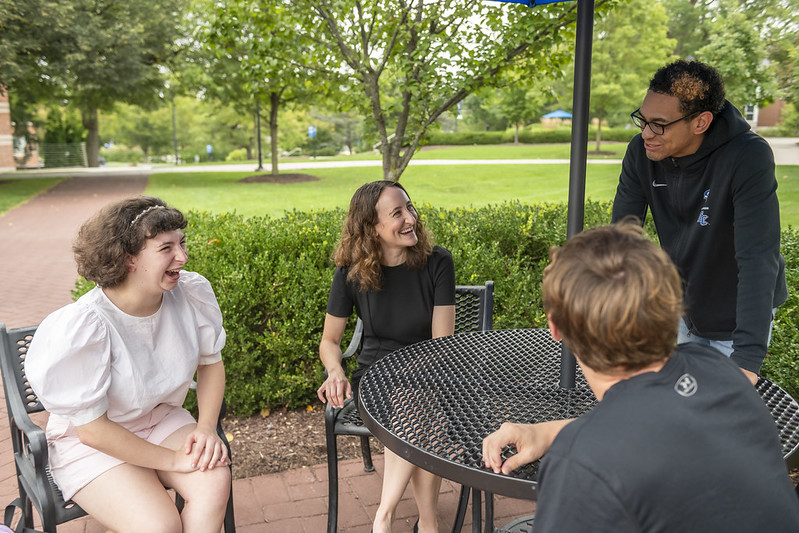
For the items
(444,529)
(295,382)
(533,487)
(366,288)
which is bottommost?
(444,529)

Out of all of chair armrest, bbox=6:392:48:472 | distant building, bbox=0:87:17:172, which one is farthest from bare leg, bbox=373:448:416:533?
distant building, bbox=0:87:17:172

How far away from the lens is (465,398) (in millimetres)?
1900

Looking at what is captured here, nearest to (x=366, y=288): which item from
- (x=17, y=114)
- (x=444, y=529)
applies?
(x=444, y=529)

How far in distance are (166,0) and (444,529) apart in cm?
2403

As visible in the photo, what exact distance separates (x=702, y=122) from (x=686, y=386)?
53.0 inches

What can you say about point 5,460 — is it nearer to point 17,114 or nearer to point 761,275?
point 761,275

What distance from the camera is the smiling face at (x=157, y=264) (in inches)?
78.6

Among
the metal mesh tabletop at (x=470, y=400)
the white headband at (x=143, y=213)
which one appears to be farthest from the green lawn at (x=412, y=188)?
the white headband at (x=143, y=213)

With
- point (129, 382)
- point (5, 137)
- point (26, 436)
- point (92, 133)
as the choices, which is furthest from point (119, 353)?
point (92, 133)

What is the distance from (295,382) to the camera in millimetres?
3506

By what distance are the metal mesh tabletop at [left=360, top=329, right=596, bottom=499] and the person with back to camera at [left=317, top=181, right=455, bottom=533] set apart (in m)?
0.21

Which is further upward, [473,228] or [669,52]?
[669,52]

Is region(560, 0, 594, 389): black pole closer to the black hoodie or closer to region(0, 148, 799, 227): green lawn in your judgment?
the black hoodie

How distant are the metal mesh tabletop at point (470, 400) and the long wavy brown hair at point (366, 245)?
0.37m
